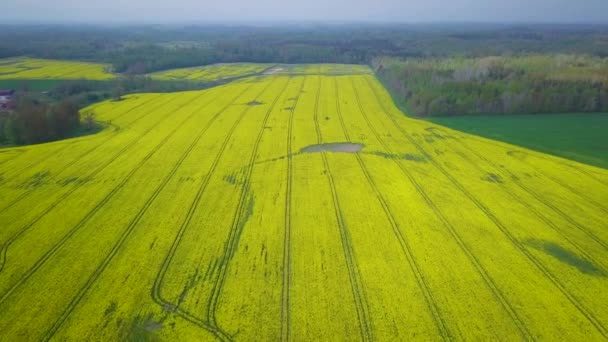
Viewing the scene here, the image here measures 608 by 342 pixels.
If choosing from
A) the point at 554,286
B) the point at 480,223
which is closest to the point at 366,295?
the point at 554,286

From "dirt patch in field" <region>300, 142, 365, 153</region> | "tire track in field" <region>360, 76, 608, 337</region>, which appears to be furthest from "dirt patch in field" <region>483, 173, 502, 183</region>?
"dirt patch in field" <region>300, 142, 365, 153</region>

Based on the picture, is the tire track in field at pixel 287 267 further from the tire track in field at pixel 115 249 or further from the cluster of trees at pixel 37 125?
the cluster of trees at pixel 37 125

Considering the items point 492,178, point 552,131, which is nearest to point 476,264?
point 492,178

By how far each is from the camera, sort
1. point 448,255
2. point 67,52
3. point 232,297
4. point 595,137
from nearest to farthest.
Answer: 1. point 232,297
2. point 448,255
3. point 595,137
4. point 67,52

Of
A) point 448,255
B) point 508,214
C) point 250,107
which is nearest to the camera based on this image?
point 448,255

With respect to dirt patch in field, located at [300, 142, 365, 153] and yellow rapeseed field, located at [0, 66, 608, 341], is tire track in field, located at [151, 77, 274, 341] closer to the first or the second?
yellow rapeseed field, located at [0, 66, 608, 341]

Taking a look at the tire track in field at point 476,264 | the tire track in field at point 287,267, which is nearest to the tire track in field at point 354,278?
the tire track in field at point 287,267

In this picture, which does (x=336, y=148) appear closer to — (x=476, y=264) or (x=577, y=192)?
(x=577, y=192)

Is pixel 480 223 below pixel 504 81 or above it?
below

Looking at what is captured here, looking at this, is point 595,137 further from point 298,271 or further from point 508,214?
point 298,271
